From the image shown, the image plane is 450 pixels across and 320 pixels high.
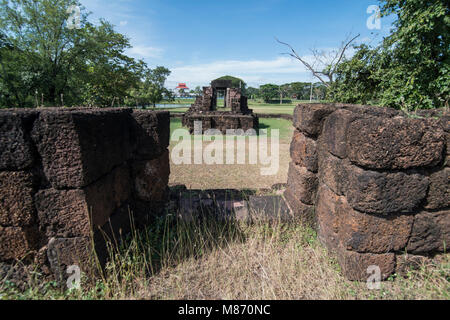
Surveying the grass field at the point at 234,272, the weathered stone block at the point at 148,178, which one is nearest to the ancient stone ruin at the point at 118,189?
the grass field at the point at 234,272

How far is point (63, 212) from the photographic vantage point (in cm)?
199

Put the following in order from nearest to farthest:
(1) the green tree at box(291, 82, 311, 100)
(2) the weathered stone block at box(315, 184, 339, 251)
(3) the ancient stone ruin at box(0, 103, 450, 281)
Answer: (3) the ancient stone ruin at box(0, 103, 450, 281) < (2) the weathered stone block at box(315, 184, 339, 251) < (1) the green tree at box(291, 82, 311, 100)

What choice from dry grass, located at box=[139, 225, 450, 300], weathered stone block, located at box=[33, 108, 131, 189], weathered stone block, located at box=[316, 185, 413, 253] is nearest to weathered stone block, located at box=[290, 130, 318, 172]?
weathered stone block, located at box=[316, 185, 413, 253]

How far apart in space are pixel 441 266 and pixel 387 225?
72 cm

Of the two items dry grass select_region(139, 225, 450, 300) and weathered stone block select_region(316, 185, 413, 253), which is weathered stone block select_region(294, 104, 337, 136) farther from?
dry grass select_region(139, 225, 450, 300)

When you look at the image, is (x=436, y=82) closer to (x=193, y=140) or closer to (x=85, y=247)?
(x=85, y=247)

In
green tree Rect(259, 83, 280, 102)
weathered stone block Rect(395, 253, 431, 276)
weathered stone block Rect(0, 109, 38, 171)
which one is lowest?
weathered stone block Rect(395, 253, 431, 276)

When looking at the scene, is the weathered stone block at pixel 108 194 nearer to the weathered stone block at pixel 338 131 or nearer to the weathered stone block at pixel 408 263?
the weathered stone block at pixel 338 131

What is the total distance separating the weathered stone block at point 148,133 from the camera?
112 inches

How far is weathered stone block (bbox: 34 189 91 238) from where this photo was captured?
1.96 meters

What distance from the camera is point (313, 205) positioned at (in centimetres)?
309

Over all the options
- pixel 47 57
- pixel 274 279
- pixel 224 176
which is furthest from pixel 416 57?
pixel 47 57

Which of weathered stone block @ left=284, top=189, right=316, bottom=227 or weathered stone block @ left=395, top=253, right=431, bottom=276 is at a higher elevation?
weathered stone block @ left=284, top=189, right=316, bottom=227
